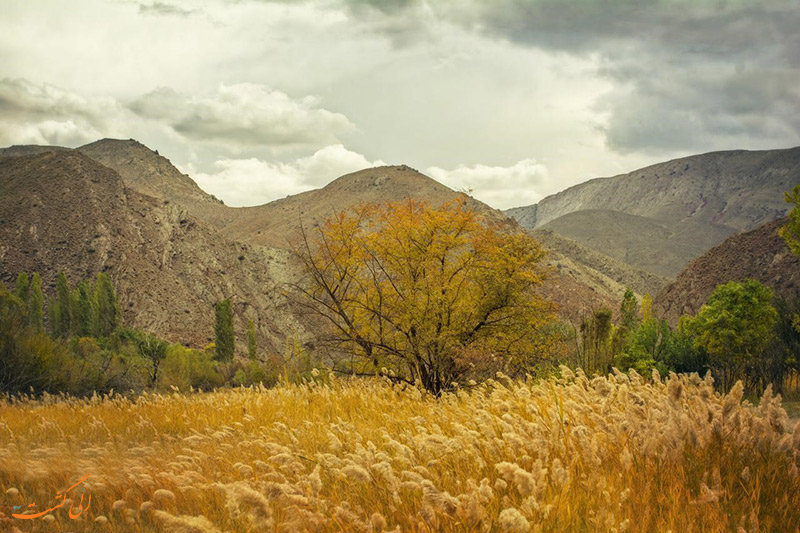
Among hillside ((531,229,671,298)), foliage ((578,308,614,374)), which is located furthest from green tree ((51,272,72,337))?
hillside ((531,229,671,298))

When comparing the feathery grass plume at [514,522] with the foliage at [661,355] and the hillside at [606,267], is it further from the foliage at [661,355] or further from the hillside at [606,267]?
the hillside at [606,267]

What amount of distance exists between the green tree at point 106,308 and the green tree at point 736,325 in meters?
48.3

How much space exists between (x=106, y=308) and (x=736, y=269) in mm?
57866

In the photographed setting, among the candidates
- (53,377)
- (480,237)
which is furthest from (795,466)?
(53,377)

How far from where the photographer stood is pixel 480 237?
17.6 m

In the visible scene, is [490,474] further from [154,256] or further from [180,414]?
[154,256]

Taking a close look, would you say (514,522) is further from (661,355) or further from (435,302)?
(661,355)

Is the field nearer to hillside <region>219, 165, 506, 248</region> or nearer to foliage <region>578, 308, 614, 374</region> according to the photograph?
foliage <region>578, 308, 614, 374</region>

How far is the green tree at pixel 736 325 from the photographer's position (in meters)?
14.0

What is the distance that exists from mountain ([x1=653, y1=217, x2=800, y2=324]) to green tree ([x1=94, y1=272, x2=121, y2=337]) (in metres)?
52.0

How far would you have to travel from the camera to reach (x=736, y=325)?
14570 millimetres

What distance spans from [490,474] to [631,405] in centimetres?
109

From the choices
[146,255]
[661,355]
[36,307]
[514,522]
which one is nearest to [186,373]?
[36,307]

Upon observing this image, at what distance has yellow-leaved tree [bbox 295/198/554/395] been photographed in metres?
12.5
